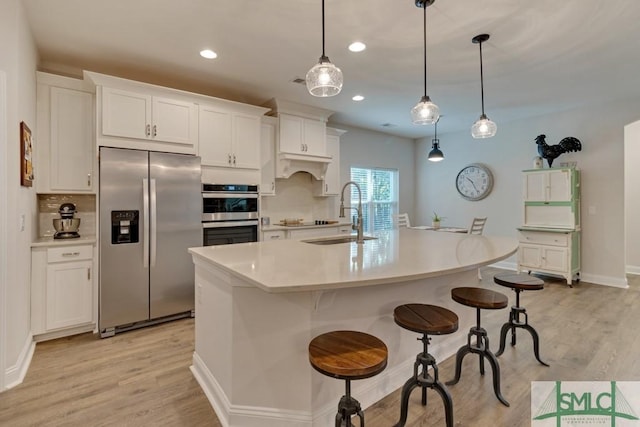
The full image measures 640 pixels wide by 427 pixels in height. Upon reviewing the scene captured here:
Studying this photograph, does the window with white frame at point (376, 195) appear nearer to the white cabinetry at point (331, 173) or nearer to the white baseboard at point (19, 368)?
the white cabinetry at point (331, 173)

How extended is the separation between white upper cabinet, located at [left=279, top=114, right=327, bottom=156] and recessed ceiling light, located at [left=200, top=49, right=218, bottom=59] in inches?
57.0

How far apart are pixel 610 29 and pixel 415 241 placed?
95.5 inches

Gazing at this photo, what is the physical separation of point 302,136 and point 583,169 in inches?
175

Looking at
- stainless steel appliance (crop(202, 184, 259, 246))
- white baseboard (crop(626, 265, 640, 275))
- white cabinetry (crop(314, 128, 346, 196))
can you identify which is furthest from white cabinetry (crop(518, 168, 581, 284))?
stainless steel appliance (crop(202, 184, 259, 246))

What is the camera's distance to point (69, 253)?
2.99m

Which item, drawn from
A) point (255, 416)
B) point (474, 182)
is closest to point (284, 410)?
point (255, 416)

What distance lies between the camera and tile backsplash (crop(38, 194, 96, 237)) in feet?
10.8

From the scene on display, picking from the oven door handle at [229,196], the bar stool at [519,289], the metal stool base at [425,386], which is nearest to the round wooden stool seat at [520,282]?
the bar stool at [519,289]

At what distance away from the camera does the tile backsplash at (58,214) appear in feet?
10.8

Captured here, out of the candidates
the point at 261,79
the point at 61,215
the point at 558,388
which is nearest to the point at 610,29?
the point at 558,388

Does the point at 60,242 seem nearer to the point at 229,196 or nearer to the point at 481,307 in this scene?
the point at 229,196

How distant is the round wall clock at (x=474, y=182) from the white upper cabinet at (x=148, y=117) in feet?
17.1

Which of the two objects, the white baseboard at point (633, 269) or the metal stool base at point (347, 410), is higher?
the metal stool base at point (347, 410)

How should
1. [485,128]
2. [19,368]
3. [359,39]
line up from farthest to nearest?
[485,128], [359,39], [19,368]
